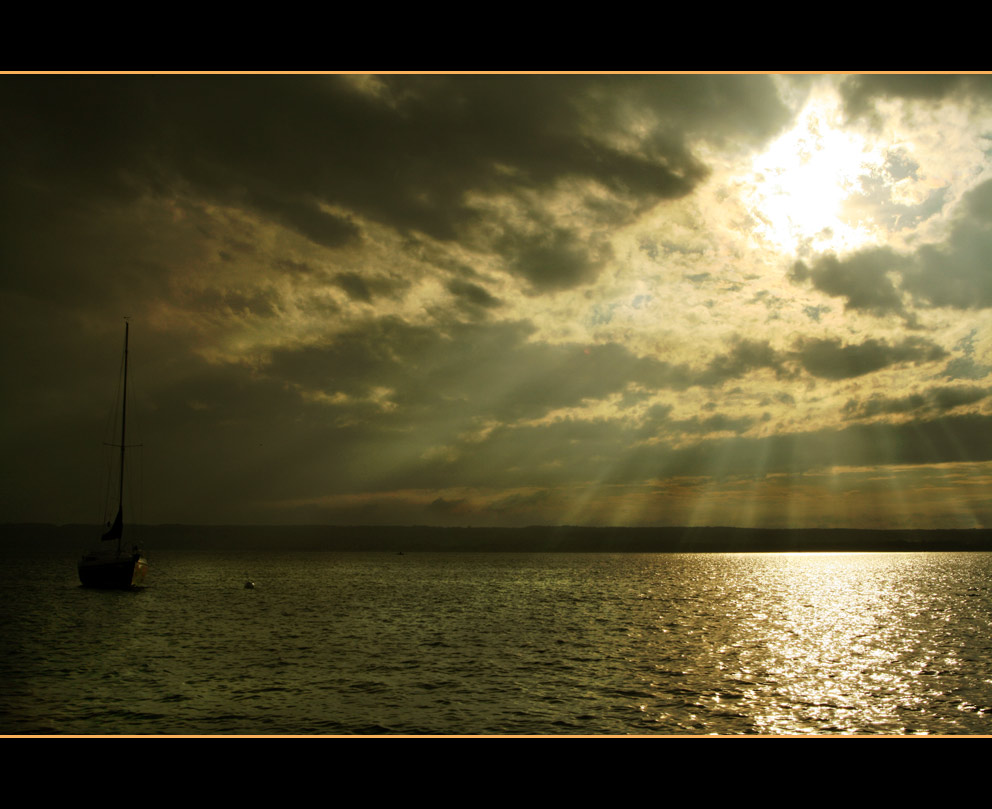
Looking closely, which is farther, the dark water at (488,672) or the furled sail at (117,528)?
the furled sail at (117,528)

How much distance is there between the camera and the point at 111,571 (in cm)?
7644

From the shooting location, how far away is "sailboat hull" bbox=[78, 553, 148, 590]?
75562 mm

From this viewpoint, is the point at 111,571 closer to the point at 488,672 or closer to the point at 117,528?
the point at 117,528

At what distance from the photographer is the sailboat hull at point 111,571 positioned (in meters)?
75.6

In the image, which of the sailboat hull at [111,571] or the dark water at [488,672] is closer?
the dark water at [488,672]

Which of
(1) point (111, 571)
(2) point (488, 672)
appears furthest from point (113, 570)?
(2) point (488, 672)

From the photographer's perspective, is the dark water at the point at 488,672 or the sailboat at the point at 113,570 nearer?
the dark water at the point at 488,672
